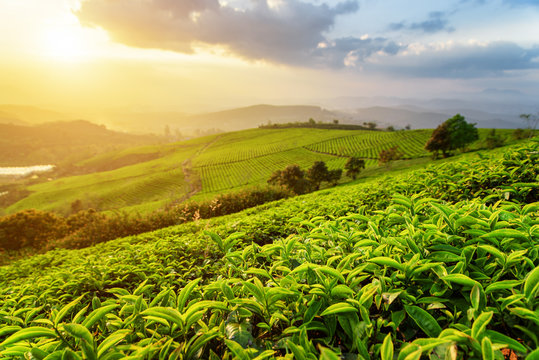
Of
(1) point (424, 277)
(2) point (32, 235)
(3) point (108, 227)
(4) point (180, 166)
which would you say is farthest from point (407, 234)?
(4) point (180, 166)

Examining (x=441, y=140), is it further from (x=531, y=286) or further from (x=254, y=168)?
(x=531, y=286)

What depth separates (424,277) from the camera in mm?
1640

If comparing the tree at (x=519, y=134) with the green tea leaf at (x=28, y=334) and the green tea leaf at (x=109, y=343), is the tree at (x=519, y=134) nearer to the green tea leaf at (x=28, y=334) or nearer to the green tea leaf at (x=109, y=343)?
the green tea leaf at (x=109, y=343)

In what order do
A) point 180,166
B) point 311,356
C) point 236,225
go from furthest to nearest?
point 180,166, point 236,225, point 311,356

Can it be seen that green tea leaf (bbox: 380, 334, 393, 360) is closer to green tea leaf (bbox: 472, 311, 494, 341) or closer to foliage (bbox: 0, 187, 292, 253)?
green tea leaf (bbox: 472, 311, 494, 341)

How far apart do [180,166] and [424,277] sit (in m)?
120

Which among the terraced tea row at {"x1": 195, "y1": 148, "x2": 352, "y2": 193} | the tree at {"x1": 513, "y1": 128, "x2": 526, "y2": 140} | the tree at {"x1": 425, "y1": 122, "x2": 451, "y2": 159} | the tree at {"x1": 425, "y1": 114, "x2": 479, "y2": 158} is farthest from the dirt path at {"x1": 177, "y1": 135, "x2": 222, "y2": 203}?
the tree at {"x1": 513, "y1": 128, "x2": 526, "y2": 140}

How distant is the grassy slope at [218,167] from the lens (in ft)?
278

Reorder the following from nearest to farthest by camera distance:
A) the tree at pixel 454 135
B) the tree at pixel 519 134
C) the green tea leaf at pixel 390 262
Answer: the green tea leaf at pixel 390 262, the tree at pixel 454 135, the tree at pixel 519 134

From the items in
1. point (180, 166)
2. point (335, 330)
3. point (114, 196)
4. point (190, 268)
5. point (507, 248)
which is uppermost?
point (507, 248)

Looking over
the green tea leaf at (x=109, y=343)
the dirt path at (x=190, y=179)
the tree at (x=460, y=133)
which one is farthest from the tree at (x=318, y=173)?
the green tea leaf at (x=109, y=343)

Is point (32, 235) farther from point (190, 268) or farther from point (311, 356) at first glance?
point (311, 356)

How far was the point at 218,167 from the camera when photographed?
10475cm

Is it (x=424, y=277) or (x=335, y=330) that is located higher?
(x=424, y=277)
